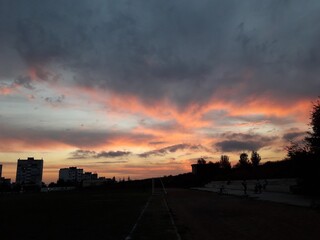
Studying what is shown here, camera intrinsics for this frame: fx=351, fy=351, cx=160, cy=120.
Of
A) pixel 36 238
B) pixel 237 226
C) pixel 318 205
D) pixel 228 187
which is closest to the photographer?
pixel 36 238

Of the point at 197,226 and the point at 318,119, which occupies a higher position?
the point at 318,119

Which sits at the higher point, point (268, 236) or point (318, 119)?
point (318, 119)

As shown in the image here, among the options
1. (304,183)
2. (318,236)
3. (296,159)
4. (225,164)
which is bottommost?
(318,236)

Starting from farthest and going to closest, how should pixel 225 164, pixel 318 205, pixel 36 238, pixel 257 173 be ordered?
pixel 225 164 < pixel 257 173 < pixel 318 205 < pixel 36 238

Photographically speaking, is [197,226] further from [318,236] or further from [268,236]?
[318,236]

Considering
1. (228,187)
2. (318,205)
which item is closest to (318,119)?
(318,205)

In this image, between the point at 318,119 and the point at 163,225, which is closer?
the point at 163,225

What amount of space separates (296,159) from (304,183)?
8.77 feet

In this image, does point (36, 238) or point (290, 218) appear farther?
point (290, 218)

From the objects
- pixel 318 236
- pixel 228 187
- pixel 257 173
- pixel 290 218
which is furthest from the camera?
pixel 228 187

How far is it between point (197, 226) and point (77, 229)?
6.25 meters

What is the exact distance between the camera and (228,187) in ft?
249

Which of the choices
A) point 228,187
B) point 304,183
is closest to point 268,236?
point 304,183

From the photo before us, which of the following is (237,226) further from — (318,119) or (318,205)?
(318,119)
